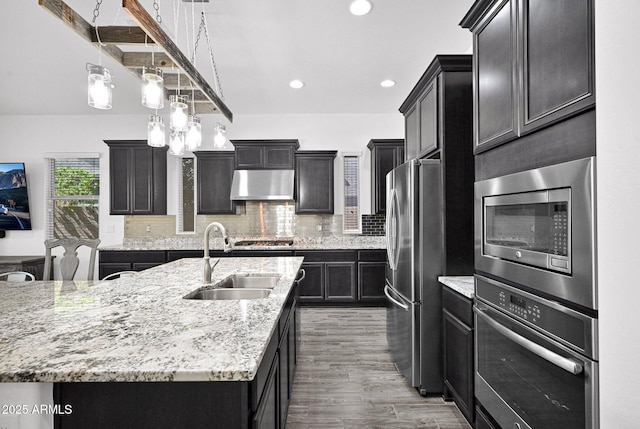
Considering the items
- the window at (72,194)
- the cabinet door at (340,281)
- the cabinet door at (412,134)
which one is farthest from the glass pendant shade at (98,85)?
the window at (72,194)

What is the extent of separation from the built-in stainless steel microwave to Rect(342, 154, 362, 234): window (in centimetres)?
368

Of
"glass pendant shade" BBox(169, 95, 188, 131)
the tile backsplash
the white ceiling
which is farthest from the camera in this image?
the tile backsplash

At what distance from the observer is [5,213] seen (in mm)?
5387

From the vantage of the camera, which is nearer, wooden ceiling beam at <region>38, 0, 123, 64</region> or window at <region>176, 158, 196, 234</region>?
wooden ceiling beam at <region>38, 0, 123, 64</region>

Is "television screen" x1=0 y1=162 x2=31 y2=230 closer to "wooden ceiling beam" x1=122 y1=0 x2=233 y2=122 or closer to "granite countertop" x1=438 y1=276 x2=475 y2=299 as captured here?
"wooden ceiling beam" x1=122 y1=0 x2=233 y2=122

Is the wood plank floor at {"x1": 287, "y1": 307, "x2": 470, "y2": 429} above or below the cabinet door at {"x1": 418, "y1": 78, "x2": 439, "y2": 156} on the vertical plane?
below

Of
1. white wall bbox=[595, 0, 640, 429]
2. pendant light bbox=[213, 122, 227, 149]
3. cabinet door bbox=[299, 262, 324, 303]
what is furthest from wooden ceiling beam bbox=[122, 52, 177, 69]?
cabinet door bbox=[299, 262, 324, 303]

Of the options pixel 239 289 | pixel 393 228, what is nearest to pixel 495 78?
pixel 393 228

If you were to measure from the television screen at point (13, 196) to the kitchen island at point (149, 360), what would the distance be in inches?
199

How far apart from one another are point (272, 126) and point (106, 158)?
2703 millimetres

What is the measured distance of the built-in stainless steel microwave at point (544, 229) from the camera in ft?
3.57

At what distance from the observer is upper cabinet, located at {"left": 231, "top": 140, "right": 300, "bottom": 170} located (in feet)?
16.7

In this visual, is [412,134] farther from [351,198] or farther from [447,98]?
[351,198]

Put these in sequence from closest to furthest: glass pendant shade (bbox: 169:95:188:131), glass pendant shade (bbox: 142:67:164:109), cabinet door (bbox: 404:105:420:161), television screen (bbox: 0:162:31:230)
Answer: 1. glass pendant shade (bbox: 142:67:164:109)
2. glass pendant shade (bbox: 169:95:188:131)
3. cabinet door (bbox: 404:105:420:161)
4. television screen (bbox: 0:162:31:230)
